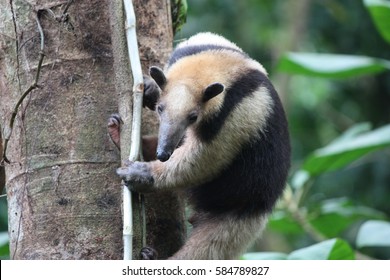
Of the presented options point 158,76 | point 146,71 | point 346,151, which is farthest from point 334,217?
point 158,76

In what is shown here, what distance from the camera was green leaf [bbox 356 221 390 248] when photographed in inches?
190

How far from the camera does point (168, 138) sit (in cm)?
395

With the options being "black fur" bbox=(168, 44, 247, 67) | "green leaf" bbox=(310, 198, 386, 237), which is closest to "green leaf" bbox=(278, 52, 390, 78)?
"green leaf" bbox=(310, 198, 386, 237)

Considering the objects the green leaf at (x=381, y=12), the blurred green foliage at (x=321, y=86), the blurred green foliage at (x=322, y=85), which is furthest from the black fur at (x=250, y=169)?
the blurred green foliage at (x=322, y=85)

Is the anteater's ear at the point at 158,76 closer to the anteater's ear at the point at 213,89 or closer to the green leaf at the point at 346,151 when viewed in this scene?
the anteater's ear at the point at 213,89

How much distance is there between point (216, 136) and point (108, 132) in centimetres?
57

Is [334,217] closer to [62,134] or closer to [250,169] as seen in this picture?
[250,169]

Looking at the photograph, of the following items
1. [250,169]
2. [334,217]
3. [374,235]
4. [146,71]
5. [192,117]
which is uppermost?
[146,71]

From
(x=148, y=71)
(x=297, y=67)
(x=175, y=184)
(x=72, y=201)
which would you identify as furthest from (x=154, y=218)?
(x=297, y=67)

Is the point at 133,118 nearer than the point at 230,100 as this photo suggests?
Yes

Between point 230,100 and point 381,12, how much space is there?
6.66 ft
